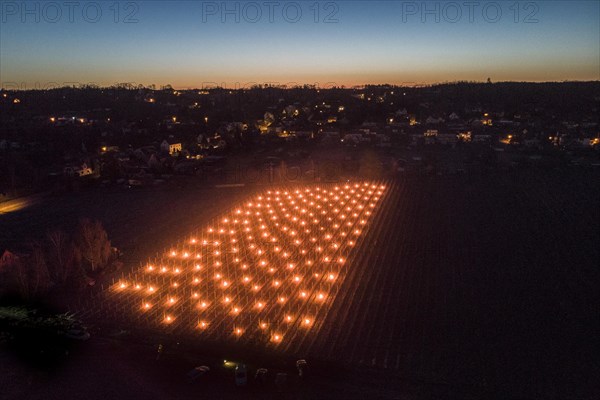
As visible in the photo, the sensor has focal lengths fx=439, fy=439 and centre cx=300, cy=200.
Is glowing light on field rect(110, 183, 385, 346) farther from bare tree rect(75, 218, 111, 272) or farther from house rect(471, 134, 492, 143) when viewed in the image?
house rect(471, 134, 492, 143)

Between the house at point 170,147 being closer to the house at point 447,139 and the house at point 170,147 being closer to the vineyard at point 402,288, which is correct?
the vineyard at point 402,288

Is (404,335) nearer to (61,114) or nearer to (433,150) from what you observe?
(433,150)

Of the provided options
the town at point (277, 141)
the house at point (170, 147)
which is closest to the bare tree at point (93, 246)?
the town at point (277, 141)

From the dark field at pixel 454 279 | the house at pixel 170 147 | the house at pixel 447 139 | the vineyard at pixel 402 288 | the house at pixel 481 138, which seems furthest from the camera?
the house at pixel 481 138

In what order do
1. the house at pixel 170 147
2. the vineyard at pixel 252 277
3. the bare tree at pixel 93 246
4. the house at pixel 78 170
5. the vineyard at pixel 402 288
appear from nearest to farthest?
the vineyard at pixel 402 288 → the vineyard at pixel 252 277 → the bare tree at pixel 93 246 → the house at pixel 78 170 → the house at pixel 170 147

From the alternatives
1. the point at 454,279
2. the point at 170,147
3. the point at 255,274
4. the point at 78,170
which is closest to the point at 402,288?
the point at 454,279

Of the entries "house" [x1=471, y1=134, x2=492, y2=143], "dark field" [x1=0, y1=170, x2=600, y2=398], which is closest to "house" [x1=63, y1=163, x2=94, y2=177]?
"dark field" [x1=0, y1=170, x2=600, y2=398]

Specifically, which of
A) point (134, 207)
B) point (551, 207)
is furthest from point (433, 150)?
point (134, 207)
